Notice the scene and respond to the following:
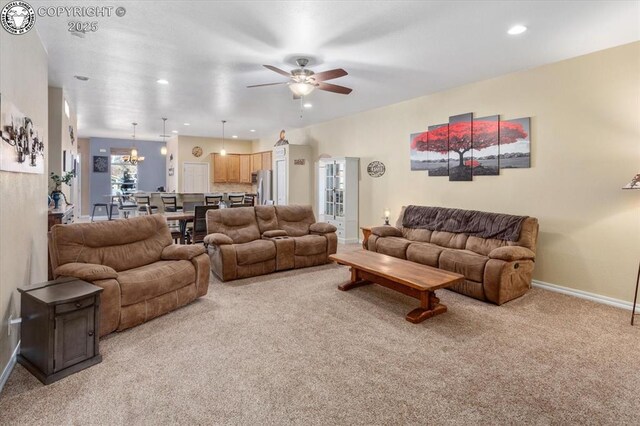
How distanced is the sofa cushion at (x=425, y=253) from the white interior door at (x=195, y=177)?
8222 mm

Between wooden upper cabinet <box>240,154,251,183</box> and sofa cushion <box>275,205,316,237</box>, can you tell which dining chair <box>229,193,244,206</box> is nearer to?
sofa cushion <box>275,205,316,237</box>

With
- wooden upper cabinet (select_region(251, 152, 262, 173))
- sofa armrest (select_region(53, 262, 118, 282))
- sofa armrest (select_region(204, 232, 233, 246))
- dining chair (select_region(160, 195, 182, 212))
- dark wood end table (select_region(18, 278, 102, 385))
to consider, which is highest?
wooden upper cabinet (select_region(251, 152, 262, 173))

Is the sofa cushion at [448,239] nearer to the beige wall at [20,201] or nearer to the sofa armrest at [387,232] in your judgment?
the sofa armrest at [387,232]

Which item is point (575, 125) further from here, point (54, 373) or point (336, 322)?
point (54, 373)

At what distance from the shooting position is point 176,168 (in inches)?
430

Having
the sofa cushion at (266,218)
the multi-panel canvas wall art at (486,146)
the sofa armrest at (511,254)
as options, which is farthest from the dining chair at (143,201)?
the sofa armrest at (511,254)

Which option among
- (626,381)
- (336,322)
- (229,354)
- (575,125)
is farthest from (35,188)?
(575,125)

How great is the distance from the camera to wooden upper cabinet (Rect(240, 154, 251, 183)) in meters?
11.4

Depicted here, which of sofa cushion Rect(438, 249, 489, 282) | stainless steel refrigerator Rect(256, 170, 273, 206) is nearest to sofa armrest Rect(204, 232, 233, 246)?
sofa cushion Rect(438, 249, 489, 282)

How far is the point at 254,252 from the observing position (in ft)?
15.6

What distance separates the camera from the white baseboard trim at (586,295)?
12.3 ft

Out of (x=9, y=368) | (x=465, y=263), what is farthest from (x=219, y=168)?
(x=9, y=368)

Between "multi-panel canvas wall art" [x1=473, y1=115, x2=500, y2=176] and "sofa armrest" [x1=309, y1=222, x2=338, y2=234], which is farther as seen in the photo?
"sofa armrest" [x1=309, y1=222, x2=338, y2=234]

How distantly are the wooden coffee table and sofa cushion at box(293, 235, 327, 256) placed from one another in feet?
3.12
